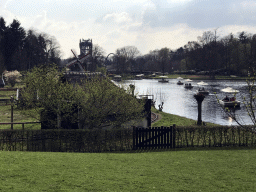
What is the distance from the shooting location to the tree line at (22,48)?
83000 millimetres

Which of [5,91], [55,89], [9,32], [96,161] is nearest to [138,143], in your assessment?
[96,161]

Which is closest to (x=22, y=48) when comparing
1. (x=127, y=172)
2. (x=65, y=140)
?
(x=65, y=140)

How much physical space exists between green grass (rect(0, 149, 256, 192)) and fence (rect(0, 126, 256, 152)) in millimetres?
2536

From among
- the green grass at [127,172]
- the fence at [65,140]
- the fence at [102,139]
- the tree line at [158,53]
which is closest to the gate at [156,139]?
the fence at [102,139]

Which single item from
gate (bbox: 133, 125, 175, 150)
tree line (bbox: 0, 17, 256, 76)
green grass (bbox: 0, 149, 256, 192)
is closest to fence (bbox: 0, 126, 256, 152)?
gate (bbox: 133, 125, 175, 150)

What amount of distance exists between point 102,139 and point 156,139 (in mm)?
3261

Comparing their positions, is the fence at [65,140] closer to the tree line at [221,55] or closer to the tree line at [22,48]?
the tree line at [22,48]

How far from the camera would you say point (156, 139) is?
16.5 m

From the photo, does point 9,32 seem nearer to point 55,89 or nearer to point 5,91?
point 5,91

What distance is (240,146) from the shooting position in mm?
16906

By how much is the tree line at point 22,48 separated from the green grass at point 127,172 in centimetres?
6944

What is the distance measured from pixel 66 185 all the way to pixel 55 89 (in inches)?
452

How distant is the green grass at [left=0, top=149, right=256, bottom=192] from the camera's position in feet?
30.2

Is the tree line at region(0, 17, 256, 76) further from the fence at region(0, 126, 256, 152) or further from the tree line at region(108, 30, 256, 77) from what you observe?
the fence at region(0, 126, 256, 152)
